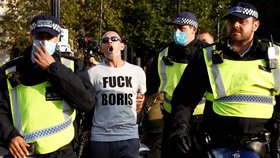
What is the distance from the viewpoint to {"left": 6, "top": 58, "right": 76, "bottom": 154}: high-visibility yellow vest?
4609 millimetres

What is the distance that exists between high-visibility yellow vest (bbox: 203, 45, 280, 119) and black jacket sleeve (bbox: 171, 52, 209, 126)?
17 cm

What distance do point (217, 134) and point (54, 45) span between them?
133 cm

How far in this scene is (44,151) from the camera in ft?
15.1

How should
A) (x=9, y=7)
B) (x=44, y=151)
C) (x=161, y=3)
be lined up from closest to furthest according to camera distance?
(x=44, y=151)
(x=9, y=7)
(x=161, y=3)

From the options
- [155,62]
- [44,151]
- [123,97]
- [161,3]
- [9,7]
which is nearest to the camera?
[44,151]

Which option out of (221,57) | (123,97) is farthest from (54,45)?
(123,97)

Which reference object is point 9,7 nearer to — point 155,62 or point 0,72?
point 155,62

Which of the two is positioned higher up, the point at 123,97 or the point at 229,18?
the point at 229,18

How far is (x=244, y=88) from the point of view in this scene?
468 centimetres

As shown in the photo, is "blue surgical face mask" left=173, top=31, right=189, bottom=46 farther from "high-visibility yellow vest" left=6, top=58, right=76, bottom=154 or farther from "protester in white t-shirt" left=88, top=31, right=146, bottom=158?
"high-visibility yellow vest" left=6, top=58, right=76, bottom=154

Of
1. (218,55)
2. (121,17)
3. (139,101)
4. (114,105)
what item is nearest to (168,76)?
(139,101)

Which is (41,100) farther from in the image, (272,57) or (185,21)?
(185,21)

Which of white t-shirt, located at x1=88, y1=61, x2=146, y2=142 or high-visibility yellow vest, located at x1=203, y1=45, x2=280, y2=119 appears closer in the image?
high-visibility yellow vest, located at x1=203, y1=45, x2=280, y2=119

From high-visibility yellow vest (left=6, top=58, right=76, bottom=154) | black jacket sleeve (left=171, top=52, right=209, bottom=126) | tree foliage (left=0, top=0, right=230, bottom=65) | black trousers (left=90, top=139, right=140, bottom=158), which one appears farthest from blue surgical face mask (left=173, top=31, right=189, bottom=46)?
tree foliage (left=0, top=0, right=230, bottom=65)
